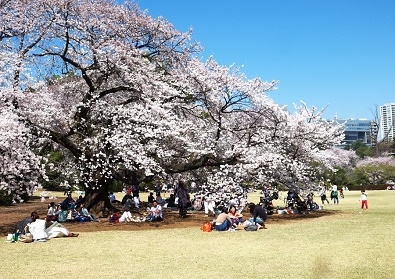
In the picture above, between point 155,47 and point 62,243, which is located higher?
point 155,47

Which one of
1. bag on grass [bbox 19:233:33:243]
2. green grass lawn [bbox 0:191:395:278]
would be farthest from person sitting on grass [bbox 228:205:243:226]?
bag on grass [bbox 19:233:33:243]

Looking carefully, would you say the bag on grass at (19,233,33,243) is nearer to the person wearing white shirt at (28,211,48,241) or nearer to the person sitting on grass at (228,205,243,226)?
the person wearing white shirt at (28,211,48,241)

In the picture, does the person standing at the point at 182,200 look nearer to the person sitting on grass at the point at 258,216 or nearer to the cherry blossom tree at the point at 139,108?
the cherry blossom tree at the point at 139,108

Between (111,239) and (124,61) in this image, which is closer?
(111,239)

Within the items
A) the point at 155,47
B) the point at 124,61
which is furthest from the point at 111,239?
the point at 155,47

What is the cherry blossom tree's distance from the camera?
18188 mm

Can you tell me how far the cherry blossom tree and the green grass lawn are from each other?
4539 mm

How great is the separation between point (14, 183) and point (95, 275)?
7653 mm

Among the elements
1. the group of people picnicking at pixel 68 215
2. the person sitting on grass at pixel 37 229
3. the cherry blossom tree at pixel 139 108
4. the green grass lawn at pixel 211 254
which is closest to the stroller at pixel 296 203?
the cherry blossom tree at pixel 139 108

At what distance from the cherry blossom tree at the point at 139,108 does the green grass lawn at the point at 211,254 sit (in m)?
4.54

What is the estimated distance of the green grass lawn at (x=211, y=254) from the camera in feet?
29.8

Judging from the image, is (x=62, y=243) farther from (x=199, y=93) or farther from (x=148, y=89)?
(x=199, y=93)

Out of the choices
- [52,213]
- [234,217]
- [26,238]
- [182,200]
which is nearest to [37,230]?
[26,238]

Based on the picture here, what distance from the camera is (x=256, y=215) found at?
16516 millimetres
